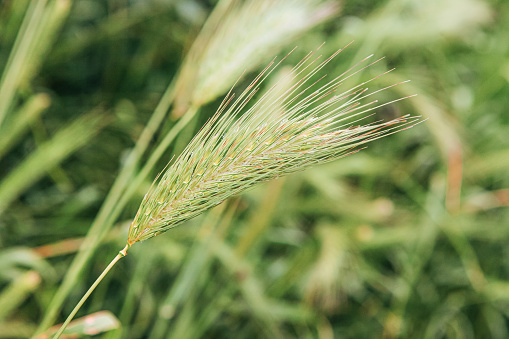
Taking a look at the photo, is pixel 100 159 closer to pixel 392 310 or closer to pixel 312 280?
pixel 312 280

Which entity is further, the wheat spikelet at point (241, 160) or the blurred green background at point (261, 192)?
the blurred green background at point (261, 192)

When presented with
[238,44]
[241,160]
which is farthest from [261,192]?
[241,160]

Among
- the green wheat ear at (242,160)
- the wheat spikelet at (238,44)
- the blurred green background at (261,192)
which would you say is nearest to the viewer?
the green wheat ear at (242,160)

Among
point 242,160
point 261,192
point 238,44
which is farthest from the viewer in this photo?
point 261,192

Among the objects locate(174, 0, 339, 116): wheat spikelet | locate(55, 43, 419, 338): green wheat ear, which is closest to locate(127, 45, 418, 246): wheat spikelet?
locate(55, 43, 419, 338): green wheat ear

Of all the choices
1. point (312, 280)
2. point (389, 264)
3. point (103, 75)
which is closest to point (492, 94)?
point (389, 264)

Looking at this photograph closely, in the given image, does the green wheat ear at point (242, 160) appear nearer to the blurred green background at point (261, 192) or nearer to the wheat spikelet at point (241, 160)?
the wheat spikelet at point (241, 160)

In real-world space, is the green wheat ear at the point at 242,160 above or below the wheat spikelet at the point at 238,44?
below

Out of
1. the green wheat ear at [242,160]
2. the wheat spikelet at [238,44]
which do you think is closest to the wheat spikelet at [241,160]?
the green wheat ear at [242,160]

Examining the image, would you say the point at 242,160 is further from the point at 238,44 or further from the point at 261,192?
the point at 261,192
